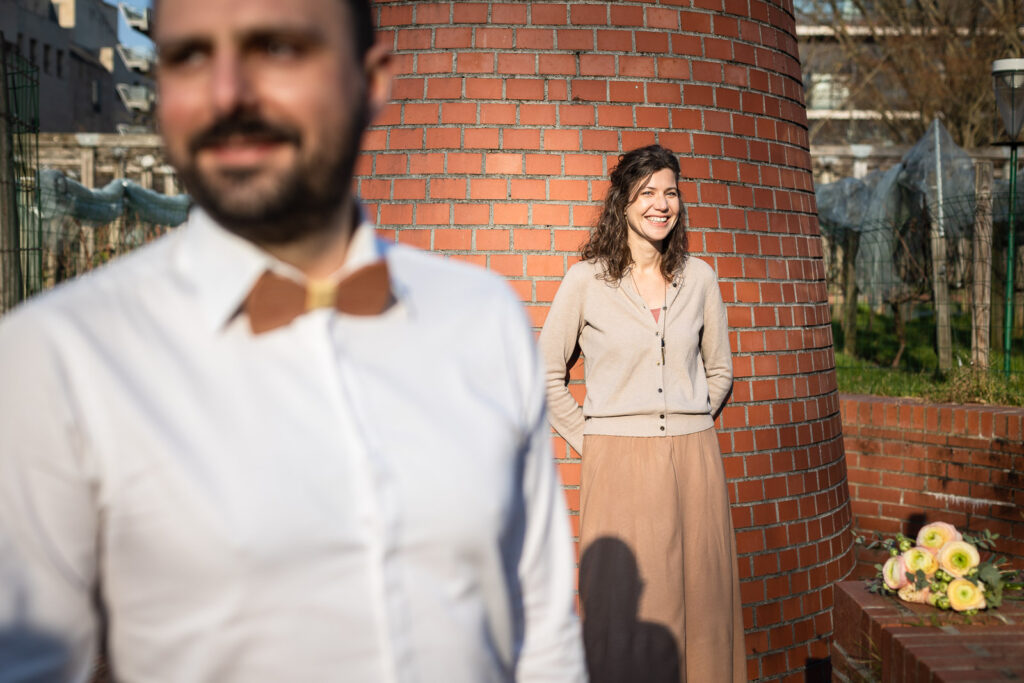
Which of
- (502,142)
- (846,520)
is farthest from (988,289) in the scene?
(502,142)

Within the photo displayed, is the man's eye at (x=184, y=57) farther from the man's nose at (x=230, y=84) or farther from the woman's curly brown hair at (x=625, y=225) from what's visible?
the woman's curly brown hair at (x=625, y=225)

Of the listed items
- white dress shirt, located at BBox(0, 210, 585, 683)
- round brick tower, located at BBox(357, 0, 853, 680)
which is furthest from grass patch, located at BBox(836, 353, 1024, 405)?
white dress shirt, located at BBox(0, 210, 585, 683)

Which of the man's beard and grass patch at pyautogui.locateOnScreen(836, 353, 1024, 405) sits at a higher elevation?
the man's beard

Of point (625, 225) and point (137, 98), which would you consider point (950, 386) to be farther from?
point (137, 98)

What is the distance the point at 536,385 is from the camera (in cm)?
153

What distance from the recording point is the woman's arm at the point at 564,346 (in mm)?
3887

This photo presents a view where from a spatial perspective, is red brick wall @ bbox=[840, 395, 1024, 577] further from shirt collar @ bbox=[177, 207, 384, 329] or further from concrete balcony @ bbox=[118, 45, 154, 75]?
concrete balcony @ bbox=[118, 45, 154, 75]

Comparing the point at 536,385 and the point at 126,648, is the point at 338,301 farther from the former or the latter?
the point at 126,648

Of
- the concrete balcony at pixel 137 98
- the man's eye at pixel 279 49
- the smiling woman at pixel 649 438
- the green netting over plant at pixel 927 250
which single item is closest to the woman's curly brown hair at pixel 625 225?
the smiling woman at pixel 649 438

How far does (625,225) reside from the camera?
3.95 m

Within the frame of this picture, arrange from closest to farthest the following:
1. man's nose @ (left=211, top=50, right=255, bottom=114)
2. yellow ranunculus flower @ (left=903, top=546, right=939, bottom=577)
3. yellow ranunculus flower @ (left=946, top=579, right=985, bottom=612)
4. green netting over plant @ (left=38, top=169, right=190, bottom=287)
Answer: man's nose @ (left=211, top=50, right=255, bottom=114) → yellow ranunculus flower @ (left=946, top=579, right=985, bottom=612) → yellow ranunculus flower @ (left=903, top=546, right=939, bottom=577) → green netting over plant @ (left=38, top=169, right=190, bottom=287)

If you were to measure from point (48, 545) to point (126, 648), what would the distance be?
18 cm

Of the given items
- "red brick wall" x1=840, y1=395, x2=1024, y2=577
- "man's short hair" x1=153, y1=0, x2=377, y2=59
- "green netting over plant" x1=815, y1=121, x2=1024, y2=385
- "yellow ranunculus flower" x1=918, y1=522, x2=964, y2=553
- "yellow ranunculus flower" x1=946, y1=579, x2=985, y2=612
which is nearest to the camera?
"man's short hair" x1=153, y1=0, x2=377, y2=59

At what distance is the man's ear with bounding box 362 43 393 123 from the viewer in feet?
4.60
